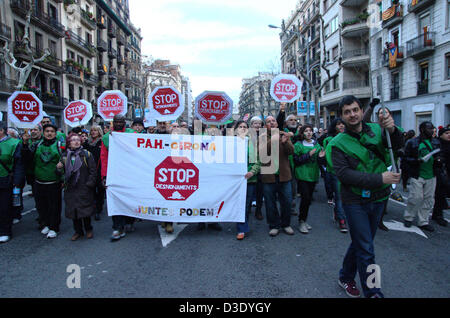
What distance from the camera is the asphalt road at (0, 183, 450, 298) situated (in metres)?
3.28

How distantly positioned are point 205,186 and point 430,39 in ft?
70.0

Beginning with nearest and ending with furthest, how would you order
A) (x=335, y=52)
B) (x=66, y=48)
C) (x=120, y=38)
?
(x=66, y=48), (x=335, y=52), (x=120, y=38)

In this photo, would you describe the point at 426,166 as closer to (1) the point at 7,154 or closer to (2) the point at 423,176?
(2) the point at 423,176

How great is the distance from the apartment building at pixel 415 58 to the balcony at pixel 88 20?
30210mm

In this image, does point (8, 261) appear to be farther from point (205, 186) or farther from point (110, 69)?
point (110, 69)

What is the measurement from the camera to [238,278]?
3551 millimetres

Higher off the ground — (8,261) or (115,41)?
(115,41)

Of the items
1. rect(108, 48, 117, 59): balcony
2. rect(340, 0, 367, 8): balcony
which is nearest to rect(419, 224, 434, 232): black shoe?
rect(340, 0, 367, 8): balcony

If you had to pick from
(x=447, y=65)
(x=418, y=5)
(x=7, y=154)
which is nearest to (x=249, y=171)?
(x=7, y=154)

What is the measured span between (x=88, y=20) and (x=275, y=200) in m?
39.4

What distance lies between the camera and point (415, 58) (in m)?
21.5

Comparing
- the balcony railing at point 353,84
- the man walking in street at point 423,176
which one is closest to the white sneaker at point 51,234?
the man walking in street at point 423,176
